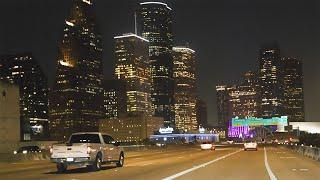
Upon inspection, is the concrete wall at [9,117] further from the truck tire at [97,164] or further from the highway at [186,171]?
the truck tire at [97,164]

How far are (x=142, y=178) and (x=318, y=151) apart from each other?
74.5ft

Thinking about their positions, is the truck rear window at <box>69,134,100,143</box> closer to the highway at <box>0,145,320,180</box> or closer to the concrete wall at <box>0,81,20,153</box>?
the highway at <box>0,145,320,180</box>

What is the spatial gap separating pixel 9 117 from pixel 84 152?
48914 mm

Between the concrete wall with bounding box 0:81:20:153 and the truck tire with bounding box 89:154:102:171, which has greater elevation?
the concrete wall with bounding box 0:81:20:153

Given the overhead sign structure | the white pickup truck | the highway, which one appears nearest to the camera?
the highway

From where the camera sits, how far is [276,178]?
21.9m

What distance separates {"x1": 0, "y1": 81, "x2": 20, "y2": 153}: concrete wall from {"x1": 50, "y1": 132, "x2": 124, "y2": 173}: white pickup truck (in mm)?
45124

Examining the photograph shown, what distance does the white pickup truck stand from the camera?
2758cm

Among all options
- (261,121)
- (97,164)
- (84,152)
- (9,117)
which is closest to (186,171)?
(97,164)

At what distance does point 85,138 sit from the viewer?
30.1 m

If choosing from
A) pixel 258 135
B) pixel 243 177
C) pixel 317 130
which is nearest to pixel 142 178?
pixel 243 177

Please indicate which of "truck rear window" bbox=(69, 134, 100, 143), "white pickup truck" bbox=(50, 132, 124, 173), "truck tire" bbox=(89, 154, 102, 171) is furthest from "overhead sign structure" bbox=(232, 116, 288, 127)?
"truck tire" bbox=(89, 154, 102, 171)

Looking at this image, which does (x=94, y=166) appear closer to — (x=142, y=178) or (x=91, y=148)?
(x=91, y=148)

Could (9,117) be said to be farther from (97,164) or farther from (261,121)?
(261,121)
